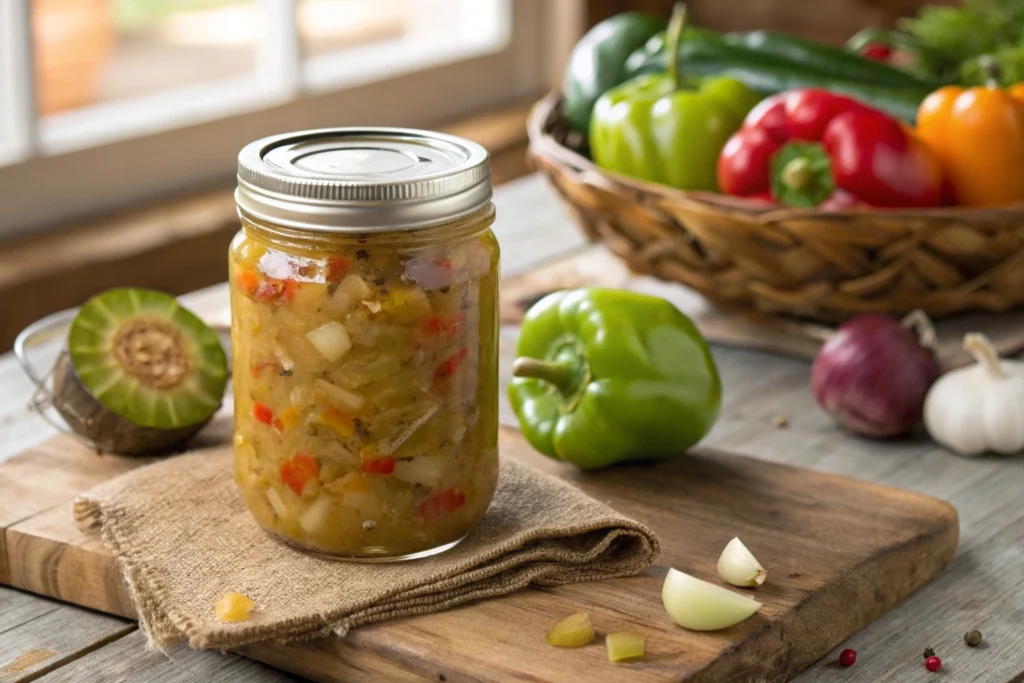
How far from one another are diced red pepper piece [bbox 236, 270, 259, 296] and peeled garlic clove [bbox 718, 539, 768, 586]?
1.35 feet

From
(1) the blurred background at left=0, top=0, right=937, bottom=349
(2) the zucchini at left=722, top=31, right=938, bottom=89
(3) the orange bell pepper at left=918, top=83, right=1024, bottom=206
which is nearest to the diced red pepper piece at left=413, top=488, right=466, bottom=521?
(3) the orange bell pepper at left=918, top=83, right=1024, bottom=206

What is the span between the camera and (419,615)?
3.42 ft

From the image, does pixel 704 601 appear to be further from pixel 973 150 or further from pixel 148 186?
pixel 148 186

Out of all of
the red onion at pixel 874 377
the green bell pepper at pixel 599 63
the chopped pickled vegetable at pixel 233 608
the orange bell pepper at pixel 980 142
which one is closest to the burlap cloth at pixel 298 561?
the chopped pickled vegetable at pixel 233 608

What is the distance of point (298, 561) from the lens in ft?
3.59

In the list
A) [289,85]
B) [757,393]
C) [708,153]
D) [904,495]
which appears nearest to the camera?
[904,495]

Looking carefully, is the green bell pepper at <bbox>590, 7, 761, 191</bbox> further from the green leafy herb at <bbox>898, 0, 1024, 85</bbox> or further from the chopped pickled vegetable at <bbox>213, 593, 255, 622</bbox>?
the chopped pickled vegetable at <bbox>213, 593, 255, 622</bbox>

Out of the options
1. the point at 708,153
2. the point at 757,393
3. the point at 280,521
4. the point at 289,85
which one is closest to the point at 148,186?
the point at 289,85

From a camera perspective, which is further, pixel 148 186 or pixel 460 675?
pixel 148 186

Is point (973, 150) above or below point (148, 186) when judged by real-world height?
above

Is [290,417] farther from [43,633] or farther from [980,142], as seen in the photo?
[980,142]

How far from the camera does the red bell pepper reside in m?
1.59

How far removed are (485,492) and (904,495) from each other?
1.32 feet

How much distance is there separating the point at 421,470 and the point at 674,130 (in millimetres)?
818
